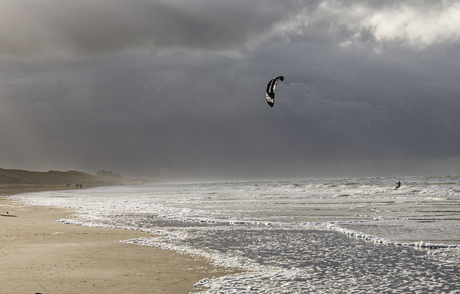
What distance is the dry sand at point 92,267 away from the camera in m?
7.03

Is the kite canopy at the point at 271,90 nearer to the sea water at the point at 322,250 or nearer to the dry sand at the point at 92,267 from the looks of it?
the sea water at the point at 322,250

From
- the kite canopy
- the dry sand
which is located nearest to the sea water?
the dry sand

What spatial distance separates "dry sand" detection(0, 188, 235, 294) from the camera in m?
7.03

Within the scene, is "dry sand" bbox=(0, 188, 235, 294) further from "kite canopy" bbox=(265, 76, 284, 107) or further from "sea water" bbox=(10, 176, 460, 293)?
"kite canopy" bbox=(265, 76, 284, 107)

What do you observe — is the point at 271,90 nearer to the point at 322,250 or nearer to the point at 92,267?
the point at 322,250

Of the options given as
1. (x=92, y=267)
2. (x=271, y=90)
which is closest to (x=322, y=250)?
(x=92, y=267)

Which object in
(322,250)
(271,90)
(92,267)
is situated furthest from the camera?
(271,90)

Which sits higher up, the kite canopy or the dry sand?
the kite canopy

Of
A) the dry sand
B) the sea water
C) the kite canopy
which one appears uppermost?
the kite canopy

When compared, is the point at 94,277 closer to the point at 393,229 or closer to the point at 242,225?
the point at 242,225

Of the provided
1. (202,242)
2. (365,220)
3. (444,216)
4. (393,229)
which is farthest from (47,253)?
(444,216)

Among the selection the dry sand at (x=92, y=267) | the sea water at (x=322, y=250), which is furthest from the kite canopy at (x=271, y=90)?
the dry sand at (x=92, y=267)

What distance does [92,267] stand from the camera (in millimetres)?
8586

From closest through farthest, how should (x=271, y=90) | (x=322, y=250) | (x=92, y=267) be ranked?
(x=92, y=267) → (x=322, y=250) → (x=271, y=90)
